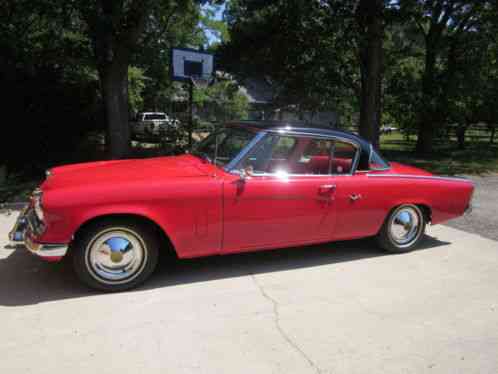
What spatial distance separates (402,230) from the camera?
456 cm

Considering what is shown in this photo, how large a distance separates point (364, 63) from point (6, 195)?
383 inches

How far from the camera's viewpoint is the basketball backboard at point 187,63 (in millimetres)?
8984

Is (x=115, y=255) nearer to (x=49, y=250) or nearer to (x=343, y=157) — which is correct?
(x=49, y=250)

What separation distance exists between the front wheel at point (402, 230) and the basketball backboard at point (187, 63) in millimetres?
6110

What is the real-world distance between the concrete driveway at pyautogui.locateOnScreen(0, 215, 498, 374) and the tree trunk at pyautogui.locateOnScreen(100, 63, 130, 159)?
5434 millimetres

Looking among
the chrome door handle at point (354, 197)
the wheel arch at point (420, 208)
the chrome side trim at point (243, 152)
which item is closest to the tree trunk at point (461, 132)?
the wheel arch at point (420, 208)

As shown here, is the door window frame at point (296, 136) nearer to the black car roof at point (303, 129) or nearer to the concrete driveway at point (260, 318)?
the black car roof at point (303, 129)

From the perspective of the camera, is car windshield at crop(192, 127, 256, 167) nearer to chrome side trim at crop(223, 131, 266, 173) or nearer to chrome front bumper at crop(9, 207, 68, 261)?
chrome side trim at crop(223, 131, 266, 173)

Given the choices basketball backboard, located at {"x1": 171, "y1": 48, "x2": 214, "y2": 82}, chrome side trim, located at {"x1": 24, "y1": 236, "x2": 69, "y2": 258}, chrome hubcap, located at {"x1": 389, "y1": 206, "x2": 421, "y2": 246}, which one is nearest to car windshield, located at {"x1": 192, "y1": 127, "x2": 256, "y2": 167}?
chrome side trim, located at {"x1": 24, "y1": 236, "x2": 69, "y2": 258}

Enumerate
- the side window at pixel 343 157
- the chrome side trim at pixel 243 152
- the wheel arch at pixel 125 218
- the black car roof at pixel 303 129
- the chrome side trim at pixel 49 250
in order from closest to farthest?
the chrome side trim at pixel 49 250 < the wheel arch at pixel 125 218 < the chrome side trim at pixel 243 152 < the black car roof at pixel 303 129 < the side window at pixel 343 157

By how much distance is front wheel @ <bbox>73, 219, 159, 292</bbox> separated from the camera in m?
3.22

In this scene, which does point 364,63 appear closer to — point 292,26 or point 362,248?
point 292,26

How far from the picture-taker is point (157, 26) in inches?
522

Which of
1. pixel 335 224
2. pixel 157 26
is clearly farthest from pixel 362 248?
pixel 157 26
